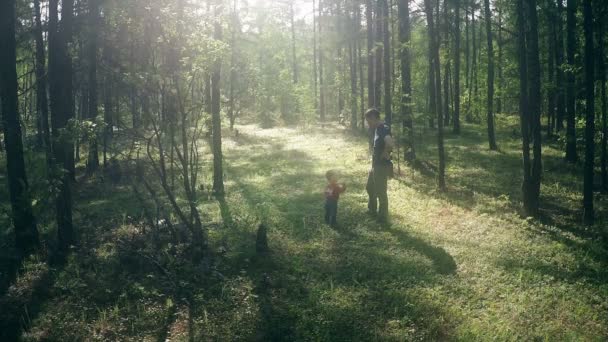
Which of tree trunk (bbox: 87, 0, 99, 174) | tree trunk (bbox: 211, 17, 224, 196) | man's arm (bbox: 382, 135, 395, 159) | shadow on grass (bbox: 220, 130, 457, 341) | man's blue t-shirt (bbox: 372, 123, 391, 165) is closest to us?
shadow on grass (bbox: 220, 130, 457, 341)

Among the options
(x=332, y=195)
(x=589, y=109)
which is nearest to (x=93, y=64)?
(x=332, y=195)

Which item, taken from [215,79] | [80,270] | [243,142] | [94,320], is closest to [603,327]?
[94,320]

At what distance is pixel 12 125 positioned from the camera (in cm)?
1029

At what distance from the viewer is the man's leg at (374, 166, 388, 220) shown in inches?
451

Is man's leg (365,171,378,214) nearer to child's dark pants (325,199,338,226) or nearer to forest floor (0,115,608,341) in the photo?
forest floor (0,115,608,341)

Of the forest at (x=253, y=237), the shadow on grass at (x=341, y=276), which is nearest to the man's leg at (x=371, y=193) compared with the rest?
the forest at (x=253, y=237)

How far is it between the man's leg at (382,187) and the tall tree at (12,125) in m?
7.89

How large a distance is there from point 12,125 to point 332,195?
7.43m

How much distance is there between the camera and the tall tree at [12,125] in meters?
10.1

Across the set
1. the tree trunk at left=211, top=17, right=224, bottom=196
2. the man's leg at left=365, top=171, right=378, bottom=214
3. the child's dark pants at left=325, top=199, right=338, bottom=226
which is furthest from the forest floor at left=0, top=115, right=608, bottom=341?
the tree trunk at left=211, top=17, right=224, bottom=196

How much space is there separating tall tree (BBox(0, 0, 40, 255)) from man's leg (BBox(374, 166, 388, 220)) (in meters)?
7.89

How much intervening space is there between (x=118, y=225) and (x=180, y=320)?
628 cm

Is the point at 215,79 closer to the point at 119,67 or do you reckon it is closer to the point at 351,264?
the point at 119,67

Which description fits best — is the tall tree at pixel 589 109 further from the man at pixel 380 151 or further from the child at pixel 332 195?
the child at pixel 332 195
